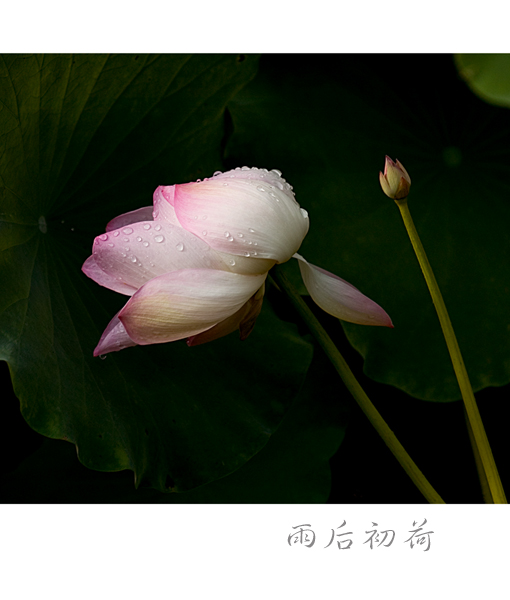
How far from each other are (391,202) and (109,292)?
42 cm

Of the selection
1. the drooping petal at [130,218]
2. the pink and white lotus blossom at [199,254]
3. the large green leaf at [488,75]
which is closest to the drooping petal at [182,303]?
the pink and white lotus blossom at [199,254]

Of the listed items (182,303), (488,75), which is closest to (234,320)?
(182,303)

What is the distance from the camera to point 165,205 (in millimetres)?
470

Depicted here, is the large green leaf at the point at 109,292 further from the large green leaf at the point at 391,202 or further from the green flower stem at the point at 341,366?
the green flower stem at the point at 341,366

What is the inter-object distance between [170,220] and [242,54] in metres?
0.34

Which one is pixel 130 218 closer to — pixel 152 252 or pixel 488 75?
pixel 152 252

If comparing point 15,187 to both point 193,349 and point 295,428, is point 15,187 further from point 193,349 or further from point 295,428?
point 295,428

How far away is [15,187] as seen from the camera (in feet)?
1.91

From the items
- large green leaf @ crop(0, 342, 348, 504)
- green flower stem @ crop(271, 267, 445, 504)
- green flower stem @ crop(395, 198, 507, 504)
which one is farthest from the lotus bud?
large green leaf @ crop(0, 342, 348, 504)

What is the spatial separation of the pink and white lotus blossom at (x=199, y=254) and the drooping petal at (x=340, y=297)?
2.1 inches

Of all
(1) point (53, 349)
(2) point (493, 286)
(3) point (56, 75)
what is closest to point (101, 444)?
Result: (1) point (53, 349)

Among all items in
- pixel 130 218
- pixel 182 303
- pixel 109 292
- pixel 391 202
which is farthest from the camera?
pixel 391 202

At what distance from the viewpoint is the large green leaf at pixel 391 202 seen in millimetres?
736

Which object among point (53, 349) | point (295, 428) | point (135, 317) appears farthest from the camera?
point (295, 428)
